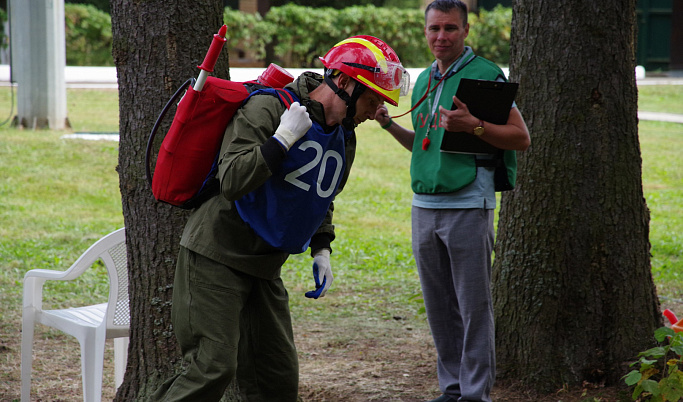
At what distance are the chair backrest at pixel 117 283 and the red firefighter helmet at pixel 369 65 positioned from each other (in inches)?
55.3

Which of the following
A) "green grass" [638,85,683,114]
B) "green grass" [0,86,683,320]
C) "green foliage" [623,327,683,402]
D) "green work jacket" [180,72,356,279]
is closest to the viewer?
"green work jacket" [180,72,356,279]

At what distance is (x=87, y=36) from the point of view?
758 inches

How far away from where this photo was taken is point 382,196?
10.3 meters

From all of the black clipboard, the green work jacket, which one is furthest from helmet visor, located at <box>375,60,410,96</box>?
the black clipboard

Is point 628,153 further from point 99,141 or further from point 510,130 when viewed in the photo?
point 99,141

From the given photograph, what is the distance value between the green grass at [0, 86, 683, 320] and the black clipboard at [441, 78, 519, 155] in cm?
258

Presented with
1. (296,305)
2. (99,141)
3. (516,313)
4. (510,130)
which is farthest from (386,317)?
(99,141)

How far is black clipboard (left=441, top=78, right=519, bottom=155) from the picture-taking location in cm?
347

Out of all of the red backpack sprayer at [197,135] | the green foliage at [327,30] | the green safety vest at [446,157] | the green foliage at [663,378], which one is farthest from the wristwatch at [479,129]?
the green foliage at [327,30]

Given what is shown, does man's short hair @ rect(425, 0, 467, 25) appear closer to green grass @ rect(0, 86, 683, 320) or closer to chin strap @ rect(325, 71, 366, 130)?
chin strap @ rect(325, 71, 366, 130)

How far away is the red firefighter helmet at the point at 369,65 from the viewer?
2.72 meters

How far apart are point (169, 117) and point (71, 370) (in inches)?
81.9

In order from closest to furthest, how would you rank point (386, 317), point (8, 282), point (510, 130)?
point (510, 130), point (386, 317), point (8, 282)

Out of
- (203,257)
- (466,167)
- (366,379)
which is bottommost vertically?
(366,379)
